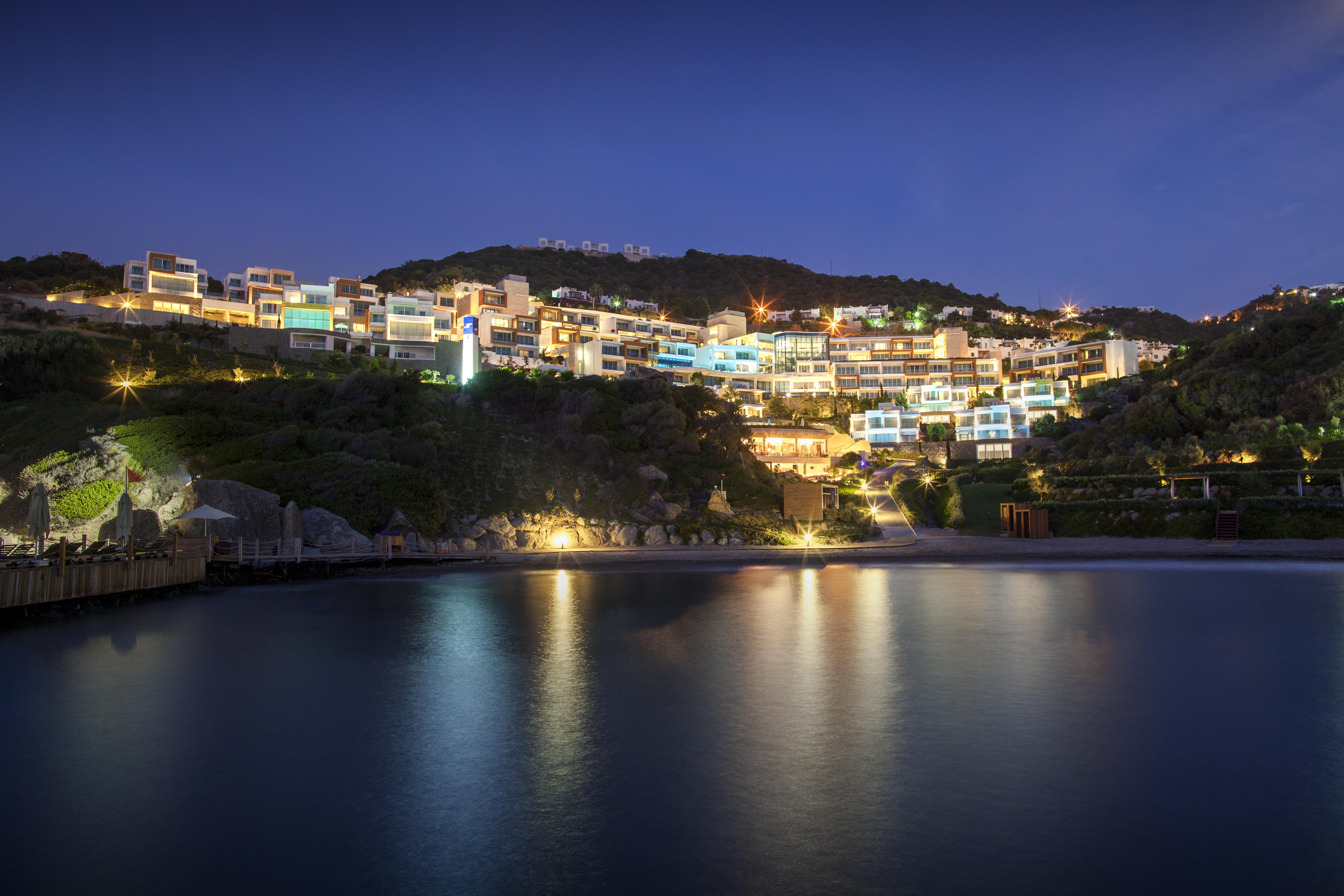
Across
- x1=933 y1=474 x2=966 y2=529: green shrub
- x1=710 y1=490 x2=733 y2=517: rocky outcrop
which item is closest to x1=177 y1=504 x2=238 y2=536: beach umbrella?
x1=710 y1=490 x2=733 y2=517: rocky outcrop

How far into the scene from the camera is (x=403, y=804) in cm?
887

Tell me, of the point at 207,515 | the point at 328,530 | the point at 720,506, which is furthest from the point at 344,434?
the point at 720,506

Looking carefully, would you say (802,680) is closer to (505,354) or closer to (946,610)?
(946,610)

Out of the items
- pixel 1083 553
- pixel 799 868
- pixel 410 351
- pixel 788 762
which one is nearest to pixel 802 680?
pixel 788 762

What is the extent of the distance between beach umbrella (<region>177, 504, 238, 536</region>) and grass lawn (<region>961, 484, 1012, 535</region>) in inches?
1424

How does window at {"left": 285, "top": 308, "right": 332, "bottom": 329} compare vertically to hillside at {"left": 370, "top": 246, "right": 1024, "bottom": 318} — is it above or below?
below

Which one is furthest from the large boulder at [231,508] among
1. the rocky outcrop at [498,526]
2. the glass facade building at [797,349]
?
the glass facade building at [797,349]

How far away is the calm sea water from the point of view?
7.24 meters

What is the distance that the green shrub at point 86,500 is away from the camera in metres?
32.5

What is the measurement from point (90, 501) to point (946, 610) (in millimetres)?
33601

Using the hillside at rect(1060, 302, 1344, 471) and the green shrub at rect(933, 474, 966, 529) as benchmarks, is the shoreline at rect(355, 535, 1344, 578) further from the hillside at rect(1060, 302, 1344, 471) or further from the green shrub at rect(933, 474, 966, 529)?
the hillside at rect(1060, 302, 1344, 471)

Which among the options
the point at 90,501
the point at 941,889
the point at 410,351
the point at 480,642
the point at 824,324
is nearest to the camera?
the point at 941,889

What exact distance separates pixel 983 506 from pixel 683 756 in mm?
41344

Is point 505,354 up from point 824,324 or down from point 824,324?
down
